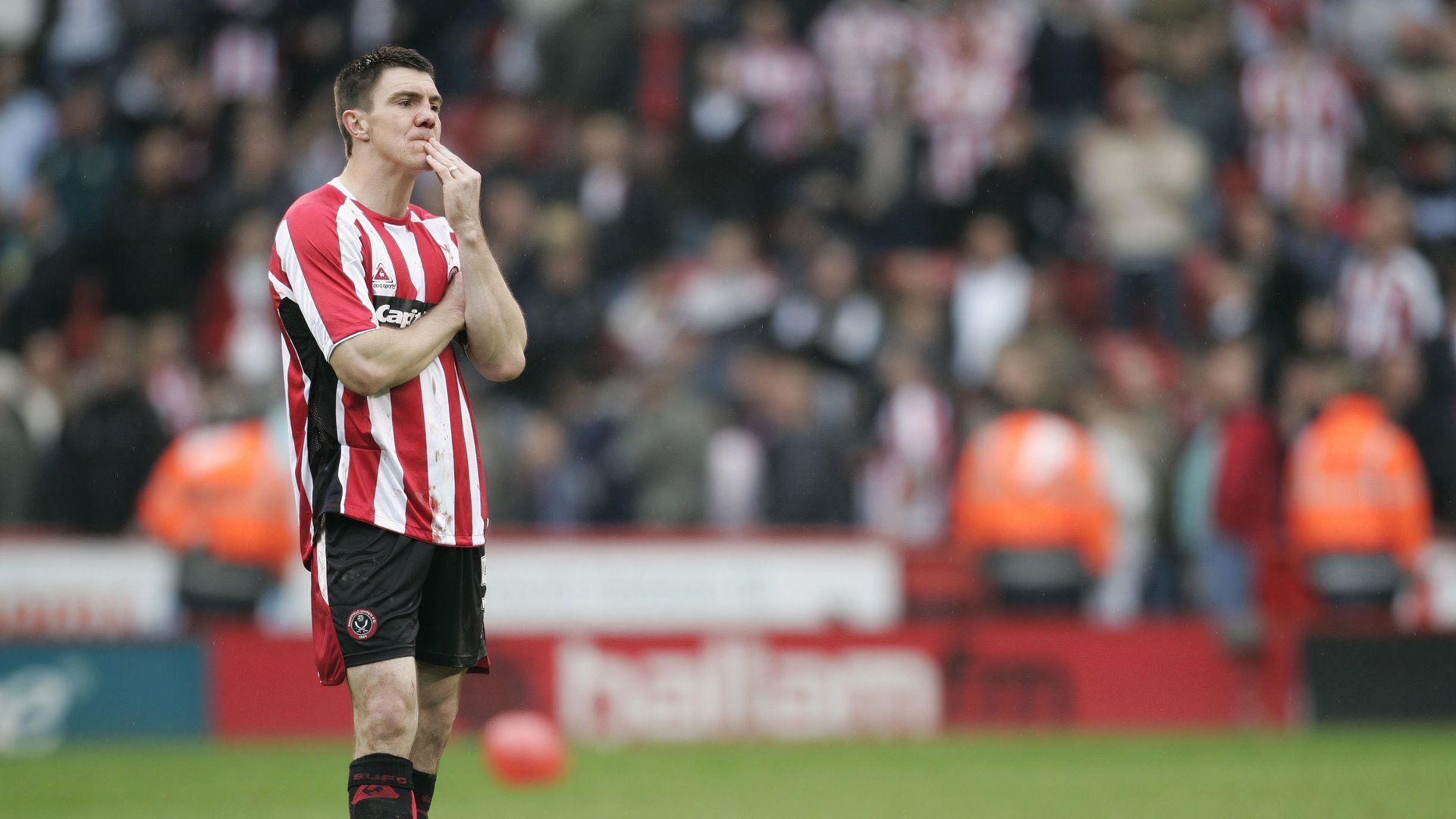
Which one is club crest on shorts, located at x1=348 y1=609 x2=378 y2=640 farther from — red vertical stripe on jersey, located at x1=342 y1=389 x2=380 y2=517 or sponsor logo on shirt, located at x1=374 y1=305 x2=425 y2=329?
sponsor logo on shirt, located at x1=374 y1=305 x2=425 y2=329

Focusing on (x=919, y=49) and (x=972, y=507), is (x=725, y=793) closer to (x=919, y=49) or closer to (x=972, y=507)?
(x=972, y=507)

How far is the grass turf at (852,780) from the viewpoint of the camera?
8609 millimetres

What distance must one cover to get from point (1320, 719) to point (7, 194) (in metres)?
11.6

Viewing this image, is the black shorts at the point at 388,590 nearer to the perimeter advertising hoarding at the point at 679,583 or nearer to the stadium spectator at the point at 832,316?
the perimeter advertising hoarding at the point at 679,583

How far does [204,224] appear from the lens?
15758 mm

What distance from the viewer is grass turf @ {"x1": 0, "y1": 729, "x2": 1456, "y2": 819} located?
861cm

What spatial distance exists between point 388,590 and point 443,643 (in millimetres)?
320

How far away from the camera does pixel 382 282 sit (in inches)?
208

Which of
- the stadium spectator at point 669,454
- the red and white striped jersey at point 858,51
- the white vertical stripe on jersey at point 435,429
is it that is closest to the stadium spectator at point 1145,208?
the red and white striped jersey at point 858,51

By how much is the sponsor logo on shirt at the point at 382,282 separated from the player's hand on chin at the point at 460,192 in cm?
23

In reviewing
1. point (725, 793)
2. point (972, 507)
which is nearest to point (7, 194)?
point (972, 507)

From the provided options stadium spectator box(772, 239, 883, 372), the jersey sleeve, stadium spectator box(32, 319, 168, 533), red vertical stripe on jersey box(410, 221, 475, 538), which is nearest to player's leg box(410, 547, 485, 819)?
red vertical stripe on jersey box(410, 221, 475, 538)

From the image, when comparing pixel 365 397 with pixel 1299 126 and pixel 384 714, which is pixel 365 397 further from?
pixel 1299 126

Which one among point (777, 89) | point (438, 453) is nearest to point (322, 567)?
point (438, 453)
